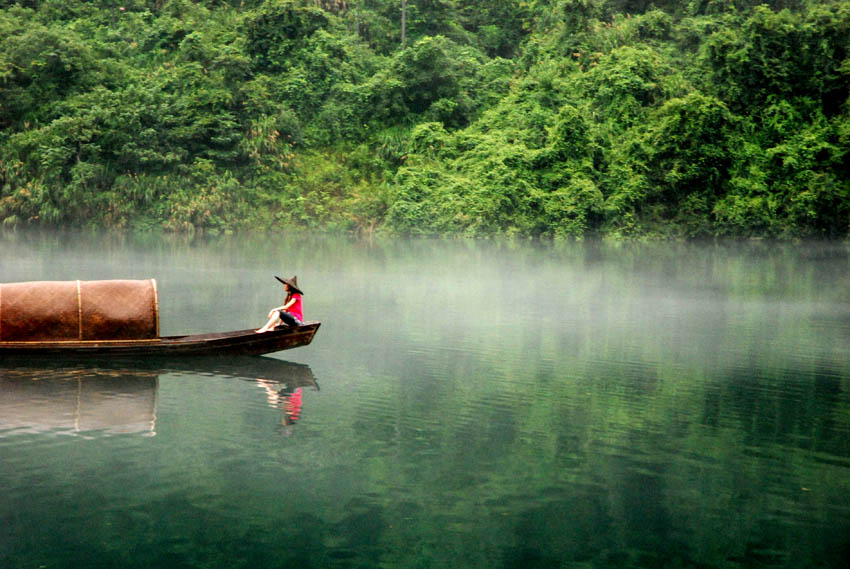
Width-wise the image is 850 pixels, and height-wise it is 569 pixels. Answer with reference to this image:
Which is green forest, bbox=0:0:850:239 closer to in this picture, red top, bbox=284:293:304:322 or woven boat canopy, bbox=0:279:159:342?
red top, bbox=284:293:304:322

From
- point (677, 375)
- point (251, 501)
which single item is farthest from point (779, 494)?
point (677, 375)

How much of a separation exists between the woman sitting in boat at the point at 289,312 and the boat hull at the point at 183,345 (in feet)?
0.82

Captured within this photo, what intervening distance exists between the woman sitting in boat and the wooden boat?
0.78m

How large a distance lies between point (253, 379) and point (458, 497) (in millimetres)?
8261

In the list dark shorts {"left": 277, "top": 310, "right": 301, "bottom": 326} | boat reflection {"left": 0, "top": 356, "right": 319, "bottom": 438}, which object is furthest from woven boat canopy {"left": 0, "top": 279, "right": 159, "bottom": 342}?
dark shorts {"left": 277, "top": 310, "right": 301, "bottom": 326}

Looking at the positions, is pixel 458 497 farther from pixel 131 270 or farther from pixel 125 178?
pixel 125 178

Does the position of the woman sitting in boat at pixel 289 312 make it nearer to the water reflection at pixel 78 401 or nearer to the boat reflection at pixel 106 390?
the boat reflection at pixel 106 390

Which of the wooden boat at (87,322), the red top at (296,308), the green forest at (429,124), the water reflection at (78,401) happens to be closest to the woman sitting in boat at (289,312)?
the red top at (296,308)

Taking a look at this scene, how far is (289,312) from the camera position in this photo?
22.2 meters

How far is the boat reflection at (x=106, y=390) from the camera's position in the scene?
1547cm

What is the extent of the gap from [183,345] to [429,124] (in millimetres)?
48960

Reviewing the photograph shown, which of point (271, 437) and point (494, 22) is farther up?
point (494, 22)

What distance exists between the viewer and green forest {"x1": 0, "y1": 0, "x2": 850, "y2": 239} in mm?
61750

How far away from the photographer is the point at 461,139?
6856cm
